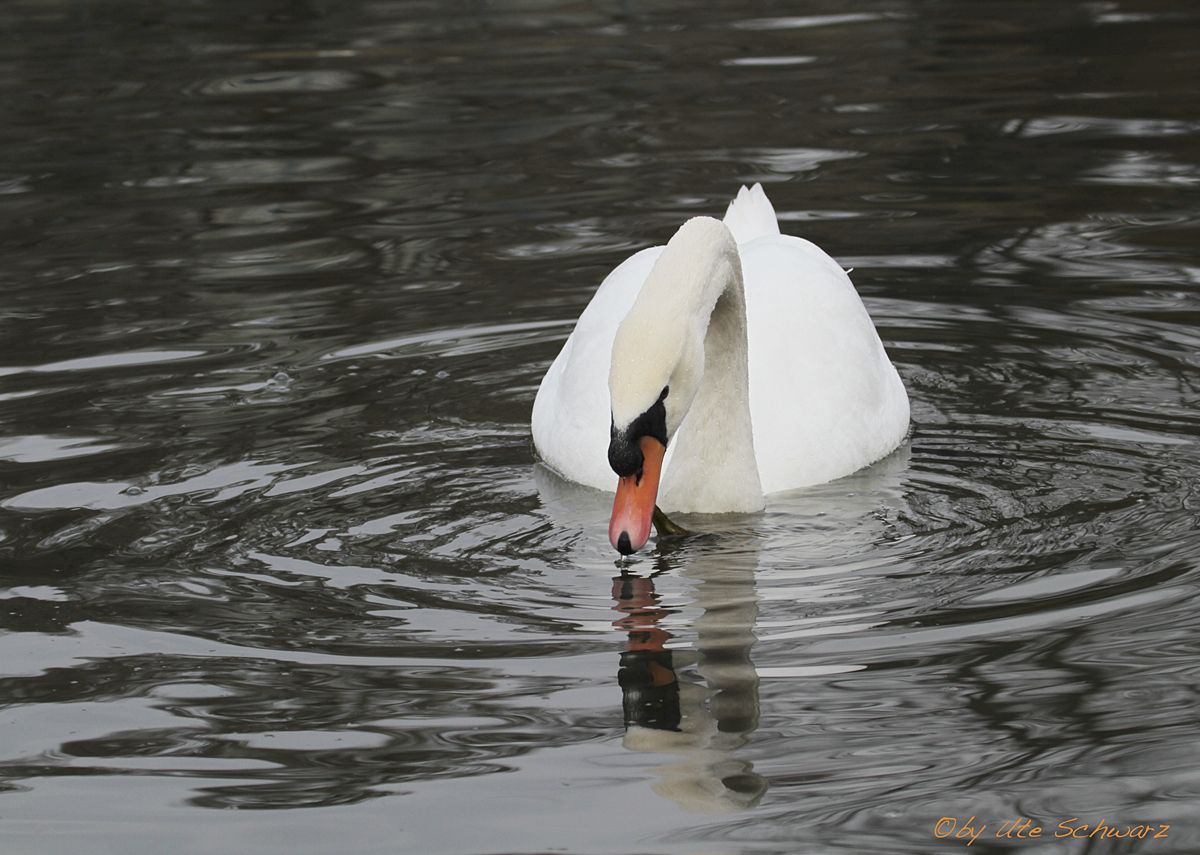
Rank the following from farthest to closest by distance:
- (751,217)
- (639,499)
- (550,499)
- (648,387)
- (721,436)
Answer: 1. (751,217)
2. (550,499)
3. (721,436)
4. (639,499)
5. (648,387)

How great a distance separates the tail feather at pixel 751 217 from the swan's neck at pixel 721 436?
2102 mm

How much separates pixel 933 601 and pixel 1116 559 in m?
0.71

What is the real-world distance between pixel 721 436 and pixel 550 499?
2.49 feet

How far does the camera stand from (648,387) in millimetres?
6301

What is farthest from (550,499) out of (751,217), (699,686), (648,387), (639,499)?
(751,217)

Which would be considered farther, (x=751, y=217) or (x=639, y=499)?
(x=751, y=217)

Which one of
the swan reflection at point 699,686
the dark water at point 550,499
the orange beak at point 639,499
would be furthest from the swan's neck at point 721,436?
the orange beak at point 639,499

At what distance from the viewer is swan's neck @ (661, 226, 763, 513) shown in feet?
25.0

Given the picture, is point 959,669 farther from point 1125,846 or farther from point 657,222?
point 657,222

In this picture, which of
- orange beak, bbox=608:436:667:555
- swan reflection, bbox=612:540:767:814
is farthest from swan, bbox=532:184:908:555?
swan reflection, bbox=612:540:767:814

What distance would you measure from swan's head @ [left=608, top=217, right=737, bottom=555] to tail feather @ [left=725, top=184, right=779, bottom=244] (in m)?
3.14

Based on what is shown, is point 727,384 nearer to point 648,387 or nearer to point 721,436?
point 721,436

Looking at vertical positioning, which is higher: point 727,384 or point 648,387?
point 648,387

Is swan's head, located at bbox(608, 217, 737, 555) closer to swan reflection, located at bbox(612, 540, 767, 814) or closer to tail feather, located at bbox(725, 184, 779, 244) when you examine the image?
swan reflection, located at bbox(612, 540, 767, 814)
